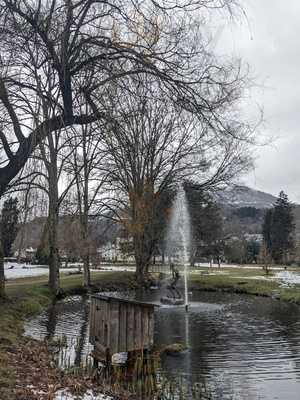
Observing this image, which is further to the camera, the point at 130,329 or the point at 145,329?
the point at 145,329

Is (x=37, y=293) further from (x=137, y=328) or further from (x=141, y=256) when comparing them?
(x=137, y=328)

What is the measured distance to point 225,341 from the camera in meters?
Result: 15.8

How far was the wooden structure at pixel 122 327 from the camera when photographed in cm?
1227

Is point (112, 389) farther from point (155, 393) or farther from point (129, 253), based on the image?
point (129, 253)

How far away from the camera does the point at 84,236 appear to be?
113 ft

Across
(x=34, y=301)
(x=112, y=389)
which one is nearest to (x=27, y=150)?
(x=112, y=389)

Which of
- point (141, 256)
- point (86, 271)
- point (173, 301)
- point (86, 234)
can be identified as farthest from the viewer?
point (141, 256)

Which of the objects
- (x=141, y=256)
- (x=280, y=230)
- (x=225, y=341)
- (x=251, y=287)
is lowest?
(x=225, y=341)

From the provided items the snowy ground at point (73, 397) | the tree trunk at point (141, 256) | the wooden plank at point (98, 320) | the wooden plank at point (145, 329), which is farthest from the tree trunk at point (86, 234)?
the snowy ground at point (73, 397)

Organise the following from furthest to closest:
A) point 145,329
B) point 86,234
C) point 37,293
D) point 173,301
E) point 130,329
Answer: point 86,234
point 37,293
point 173,301
point 145,329
point 130,329

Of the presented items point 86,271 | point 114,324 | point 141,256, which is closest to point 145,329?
point 114,324

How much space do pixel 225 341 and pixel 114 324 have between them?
4811mm

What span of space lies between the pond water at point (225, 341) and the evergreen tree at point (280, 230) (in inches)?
2226

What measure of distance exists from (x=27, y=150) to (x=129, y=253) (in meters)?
37.1
